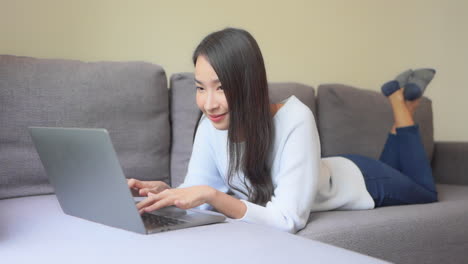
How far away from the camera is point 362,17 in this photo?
2.82 m

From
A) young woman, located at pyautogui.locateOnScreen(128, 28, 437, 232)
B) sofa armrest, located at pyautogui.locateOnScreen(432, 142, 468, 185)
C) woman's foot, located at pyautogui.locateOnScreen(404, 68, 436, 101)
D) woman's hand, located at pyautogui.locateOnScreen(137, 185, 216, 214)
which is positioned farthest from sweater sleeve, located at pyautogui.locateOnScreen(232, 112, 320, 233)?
sofa armrest, located at pyautogui.locateOnScreen(432, 142, 468, 185)

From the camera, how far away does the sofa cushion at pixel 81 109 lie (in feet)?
5.08

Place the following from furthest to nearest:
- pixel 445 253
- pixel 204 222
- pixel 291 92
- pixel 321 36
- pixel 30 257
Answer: pixel 321 36 → pixel 291 92 → pixel 445 253 → pixel 204 222 → pixel 30 257

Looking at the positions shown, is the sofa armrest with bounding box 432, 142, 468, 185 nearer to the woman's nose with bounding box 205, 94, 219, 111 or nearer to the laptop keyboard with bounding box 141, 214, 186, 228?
the woman's nose with bounding box 205, 94, 219, 111

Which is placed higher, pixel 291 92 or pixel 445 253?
pixel 291 92

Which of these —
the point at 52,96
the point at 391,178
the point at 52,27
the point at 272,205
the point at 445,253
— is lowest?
the point at 445,253

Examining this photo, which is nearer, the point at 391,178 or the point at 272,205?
the point at 272,205

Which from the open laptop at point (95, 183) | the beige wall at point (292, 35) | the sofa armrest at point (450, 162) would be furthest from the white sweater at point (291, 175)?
the sofa armrest at point (450, 162)

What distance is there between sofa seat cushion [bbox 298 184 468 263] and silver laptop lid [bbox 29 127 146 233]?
1.74ft

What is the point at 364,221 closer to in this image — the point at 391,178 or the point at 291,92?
the point at 391,178

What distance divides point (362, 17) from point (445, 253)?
62.3 inches

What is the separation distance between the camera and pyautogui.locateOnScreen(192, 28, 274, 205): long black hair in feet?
4.15

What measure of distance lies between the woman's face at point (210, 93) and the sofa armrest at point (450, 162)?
1.52 m

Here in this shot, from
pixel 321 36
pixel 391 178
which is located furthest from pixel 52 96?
pixel 321 36
